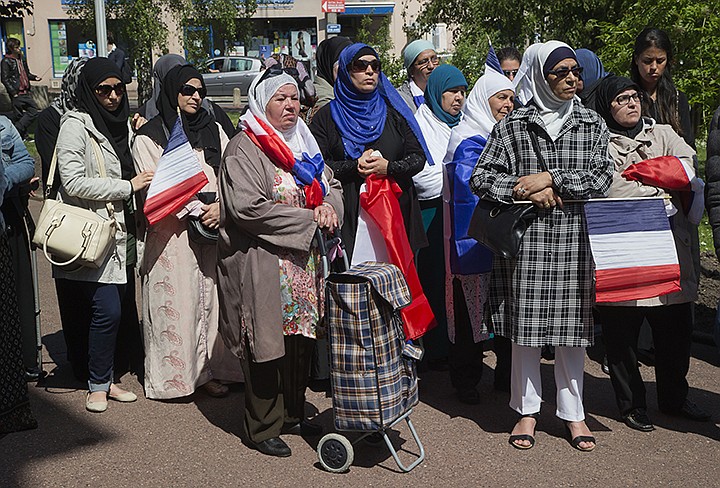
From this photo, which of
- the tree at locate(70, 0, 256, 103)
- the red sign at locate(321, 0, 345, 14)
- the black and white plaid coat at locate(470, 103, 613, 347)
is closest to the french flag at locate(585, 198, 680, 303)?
the black and white plaid coat at locate(470, 103, 613, 347)

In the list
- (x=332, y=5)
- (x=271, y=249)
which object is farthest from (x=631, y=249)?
(x=332, y=5)

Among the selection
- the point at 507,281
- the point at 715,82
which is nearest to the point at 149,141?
the point at 507,281

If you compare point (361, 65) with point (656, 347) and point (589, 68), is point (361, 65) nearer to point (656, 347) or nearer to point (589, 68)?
point (589, 68)

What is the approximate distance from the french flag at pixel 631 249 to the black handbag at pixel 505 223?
1.04ft

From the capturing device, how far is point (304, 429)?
16.2ft

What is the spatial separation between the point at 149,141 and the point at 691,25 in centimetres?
430

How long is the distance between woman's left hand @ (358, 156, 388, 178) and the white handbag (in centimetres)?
153

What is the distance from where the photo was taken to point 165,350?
18.0 feet

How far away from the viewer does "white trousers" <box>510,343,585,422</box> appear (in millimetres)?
4707

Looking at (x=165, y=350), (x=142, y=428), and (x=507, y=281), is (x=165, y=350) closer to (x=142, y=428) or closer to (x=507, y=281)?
(x=142, y=428)

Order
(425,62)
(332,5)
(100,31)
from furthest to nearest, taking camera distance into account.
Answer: (332,5) → (100,31) → (425,62)

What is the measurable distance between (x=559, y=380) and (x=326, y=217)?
1.52 metres

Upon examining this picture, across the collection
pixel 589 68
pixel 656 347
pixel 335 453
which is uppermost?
pixel 589 68

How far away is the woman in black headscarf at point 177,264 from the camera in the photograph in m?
5.39
